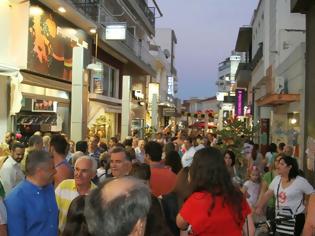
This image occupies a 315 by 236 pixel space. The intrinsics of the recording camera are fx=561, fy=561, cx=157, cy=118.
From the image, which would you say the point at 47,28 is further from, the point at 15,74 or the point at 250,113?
the point at 250,113

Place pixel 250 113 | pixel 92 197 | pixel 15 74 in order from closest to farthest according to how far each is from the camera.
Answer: pixel 92 197
pixel 15 74
pixel 250 113

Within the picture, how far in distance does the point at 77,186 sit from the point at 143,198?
2970 mm

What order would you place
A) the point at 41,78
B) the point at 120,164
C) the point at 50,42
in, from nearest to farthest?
the point at 120,164
the point at 41,78
the point at 50,42

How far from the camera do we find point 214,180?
176 inches

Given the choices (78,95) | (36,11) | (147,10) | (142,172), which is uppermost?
(147,10)

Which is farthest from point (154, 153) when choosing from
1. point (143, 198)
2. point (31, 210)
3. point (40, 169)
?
point (143, 198)

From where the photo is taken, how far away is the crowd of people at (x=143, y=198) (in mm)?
2586

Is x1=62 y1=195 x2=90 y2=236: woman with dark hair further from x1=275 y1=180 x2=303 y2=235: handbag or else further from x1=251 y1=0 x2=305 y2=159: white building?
x1=251 y1=0 x2=305 y2=159: white building

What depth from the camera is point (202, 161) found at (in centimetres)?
457

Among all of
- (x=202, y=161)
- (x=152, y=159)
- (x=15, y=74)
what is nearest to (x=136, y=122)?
(x=15, y=74)

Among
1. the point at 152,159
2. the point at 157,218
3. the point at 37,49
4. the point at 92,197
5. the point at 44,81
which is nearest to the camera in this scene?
the point at 92,197

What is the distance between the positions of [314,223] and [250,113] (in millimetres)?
39904

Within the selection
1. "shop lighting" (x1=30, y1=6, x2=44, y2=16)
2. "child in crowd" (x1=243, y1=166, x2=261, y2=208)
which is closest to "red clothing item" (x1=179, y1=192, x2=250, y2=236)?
"child in crowd" (x1=243, y1=166, x2=261, y2=208)

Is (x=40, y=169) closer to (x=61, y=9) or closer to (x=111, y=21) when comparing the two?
(x=61, y=9)
